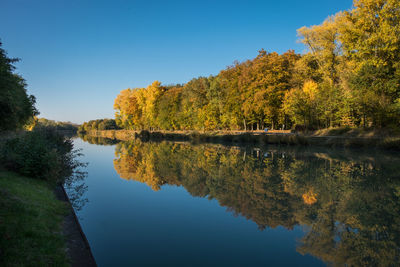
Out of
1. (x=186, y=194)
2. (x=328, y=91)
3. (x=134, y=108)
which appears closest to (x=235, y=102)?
(x=328, y=91)

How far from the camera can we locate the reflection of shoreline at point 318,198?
5.00 metres

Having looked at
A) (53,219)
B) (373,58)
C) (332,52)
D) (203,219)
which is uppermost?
(332,52)

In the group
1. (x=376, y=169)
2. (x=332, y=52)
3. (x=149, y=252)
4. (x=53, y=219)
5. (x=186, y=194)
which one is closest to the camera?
(x=149, y=252)

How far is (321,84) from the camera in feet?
105

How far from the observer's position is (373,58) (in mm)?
24875

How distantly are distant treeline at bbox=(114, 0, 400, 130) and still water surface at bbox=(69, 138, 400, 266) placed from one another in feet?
55.8

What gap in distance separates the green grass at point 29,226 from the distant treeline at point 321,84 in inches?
1035

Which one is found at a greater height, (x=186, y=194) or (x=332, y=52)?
(x=332, y=52)

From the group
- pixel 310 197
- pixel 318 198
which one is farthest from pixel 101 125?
pixel 318 198

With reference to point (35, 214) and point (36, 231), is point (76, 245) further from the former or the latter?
point (35, 214)

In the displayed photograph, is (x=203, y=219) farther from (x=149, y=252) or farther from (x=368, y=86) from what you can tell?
(x=368, y=86)

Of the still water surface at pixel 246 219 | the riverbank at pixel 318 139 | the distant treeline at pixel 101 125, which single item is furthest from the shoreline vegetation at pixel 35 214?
the distant treeline at pixel 101 125

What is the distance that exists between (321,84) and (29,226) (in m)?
34.7

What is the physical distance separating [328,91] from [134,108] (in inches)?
2315
